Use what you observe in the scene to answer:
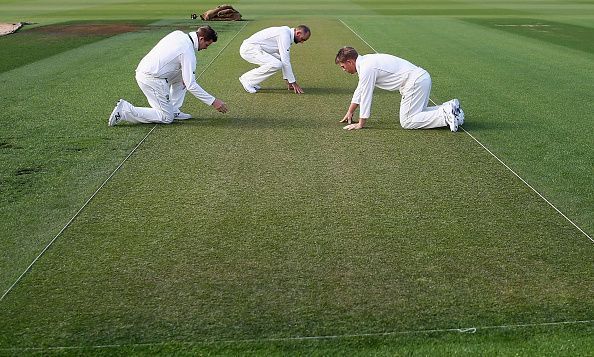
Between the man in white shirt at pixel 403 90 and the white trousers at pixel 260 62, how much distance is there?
10.4 feet

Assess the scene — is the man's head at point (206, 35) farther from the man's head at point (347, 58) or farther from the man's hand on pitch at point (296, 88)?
the man's hand on pitch at point (296, 88)

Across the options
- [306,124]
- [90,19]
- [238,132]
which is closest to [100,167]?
[238,132]

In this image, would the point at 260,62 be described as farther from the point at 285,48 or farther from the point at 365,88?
the point at 365,88

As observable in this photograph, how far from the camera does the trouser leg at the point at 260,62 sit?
1342 centimetres

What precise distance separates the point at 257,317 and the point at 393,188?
10.3 ft

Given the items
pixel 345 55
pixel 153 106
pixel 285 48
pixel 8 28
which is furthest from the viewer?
pixel 8 28

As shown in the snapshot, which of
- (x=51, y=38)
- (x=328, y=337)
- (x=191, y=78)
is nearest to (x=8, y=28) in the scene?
(x=51, y=38)

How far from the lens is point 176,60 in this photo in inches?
420

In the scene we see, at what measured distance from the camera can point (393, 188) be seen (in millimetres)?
7820

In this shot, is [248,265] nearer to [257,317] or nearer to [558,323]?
[257,317]

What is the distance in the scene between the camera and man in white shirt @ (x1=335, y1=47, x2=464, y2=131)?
1004cm

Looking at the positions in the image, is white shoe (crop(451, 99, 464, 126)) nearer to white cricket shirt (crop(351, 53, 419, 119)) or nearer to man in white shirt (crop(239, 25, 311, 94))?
white cricket shirt (crop(351, 53, 419, 119))

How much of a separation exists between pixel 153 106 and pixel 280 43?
10.3ft

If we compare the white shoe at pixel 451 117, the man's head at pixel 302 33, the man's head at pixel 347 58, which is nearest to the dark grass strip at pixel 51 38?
the man's head at pixel 302 33
